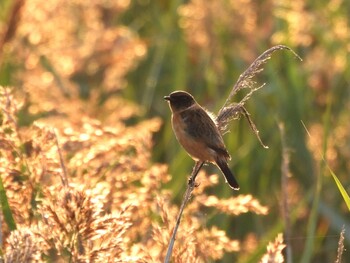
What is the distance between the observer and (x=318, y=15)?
16.7 ft

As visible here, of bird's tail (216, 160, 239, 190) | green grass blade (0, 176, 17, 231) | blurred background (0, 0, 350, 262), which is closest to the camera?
green grass blade (0, 176, 17, 231)

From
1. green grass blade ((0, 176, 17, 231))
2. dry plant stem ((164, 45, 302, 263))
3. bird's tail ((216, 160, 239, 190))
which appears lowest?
bird's tail ((216, 160, 239, 190))

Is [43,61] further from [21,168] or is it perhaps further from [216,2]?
[21,168]

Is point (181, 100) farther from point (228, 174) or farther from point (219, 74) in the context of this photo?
point (219, 74)

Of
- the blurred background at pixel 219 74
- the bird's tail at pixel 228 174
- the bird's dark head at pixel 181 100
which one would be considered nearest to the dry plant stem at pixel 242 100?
the bird's tail at pixel 228 174

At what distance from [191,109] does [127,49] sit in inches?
79.1

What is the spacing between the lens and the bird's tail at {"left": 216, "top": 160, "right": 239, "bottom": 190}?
9.62 ft

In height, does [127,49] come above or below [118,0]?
below

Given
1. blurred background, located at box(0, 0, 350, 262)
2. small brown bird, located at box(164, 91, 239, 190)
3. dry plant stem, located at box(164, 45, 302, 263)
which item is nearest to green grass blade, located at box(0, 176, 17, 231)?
dry plant stem, located at box(164, 45, 302, 263)

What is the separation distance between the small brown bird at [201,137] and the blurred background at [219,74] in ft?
1.74

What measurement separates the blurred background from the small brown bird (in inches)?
20.9

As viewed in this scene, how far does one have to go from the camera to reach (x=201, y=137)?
3.09m

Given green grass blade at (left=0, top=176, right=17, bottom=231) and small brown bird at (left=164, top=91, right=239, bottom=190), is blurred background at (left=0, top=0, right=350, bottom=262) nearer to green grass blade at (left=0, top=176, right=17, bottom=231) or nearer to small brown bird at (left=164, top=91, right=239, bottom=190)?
small brown bird at (left=164, top=91, right=239, bottom=190)

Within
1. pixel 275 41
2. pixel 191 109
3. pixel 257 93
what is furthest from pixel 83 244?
pixel 275 41
